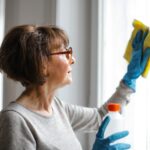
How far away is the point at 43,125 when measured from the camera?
1111mm

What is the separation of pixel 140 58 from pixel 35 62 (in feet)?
1.38

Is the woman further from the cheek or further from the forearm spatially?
the forearm

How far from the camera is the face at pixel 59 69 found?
1.12m

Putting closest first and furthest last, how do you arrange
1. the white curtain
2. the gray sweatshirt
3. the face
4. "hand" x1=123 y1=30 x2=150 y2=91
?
the gray sweatshirt → the face → "hand" x1=123 y1=30 x2=150 y2=91 → the white curtain

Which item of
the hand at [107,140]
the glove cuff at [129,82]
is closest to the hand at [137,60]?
the glove cuff at [129,82]

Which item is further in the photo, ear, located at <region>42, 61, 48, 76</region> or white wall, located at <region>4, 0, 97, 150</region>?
white wall, located at <region>4, 0, 97, 150</region>

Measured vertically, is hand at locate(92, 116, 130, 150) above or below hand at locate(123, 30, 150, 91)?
below

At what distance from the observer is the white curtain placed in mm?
1398

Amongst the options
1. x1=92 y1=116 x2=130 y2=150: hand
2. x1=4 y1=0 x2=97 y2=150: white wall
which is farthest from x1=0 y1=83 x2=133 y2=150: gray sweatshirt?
x1=4 y1=0 x2=97 y2=150: white wall

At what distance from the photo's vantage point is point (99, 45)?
159 centimetres

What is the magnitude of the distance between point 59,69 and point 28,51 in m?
0.12

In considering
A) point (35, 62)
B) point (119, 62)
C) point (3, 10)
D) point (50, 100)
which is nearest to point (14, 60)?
point (35, 62)

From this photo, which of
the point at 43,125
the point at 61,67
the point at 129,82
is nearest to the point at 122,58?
the point at 129,82

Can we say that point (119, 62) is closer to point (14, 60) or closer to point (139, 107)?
point (139, 107)
